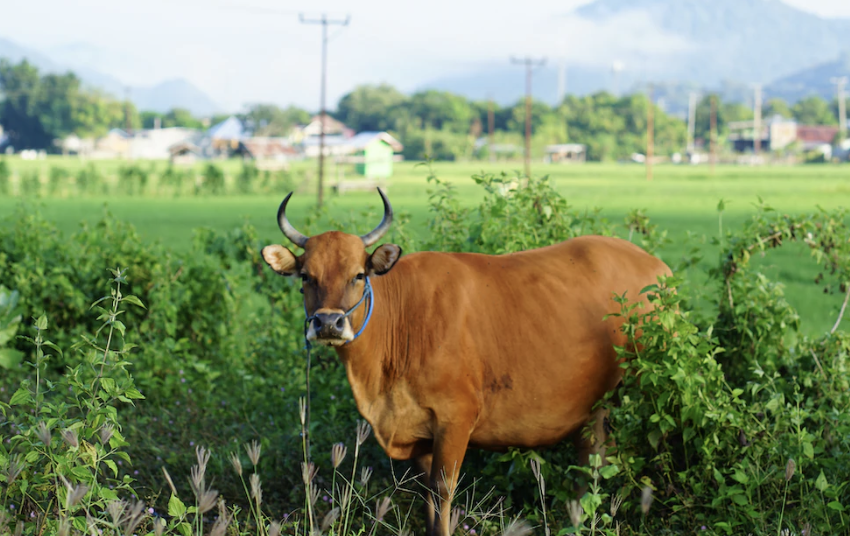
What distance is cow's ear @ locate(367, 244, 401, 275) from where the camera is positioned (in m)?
4.67

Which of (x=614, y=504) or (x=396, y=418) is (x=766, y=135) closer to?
(x=396, y=418)

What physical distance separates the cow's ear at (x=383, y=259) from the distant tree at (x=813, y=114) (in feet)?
576

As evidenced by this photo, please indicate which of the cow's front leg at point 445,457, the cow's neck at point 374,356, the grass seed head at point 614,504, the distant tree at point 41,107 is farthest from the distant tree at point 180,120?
the grass seed head at point 614,504

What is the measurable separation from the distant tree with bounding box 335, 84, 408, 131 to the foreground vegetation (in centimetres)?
12257

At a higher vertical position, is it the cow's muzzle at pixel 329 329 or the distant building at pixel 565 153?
the distant building at pixel 565 153

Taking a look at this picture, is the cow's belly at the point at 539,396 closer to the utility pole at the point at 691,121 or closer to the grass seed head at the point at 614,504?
the grass seed head at the point at 614,504

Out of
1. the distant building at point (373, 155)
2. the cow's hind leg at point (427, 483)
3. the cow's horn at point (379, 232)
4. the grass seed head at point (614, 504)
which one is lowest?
the cow's hind leg at point (427, 483)

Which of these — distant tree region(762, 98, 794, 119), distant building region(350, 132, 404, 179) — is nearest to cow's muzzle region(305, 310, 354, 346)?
distant building region(350, 132, 404, 179)

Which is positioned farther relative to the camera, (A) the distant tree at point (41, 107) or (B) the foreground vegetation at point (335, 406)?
(A) the distant tree at point (41, 107)

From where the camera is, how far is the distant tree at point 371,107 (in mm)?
132738

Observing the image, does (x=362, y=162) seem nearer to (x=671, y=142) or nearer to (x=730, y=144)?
(x=671, y=142)

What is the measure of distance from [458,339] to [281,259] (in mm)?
1075

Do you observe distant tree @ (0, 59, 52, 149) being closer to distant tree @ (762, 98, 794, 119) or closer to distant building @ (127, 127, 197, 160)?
distant building @ (127, 127, 197, 160)

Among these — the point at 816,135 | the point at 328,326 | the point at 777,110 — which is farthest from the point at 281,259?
the point at 777,110
